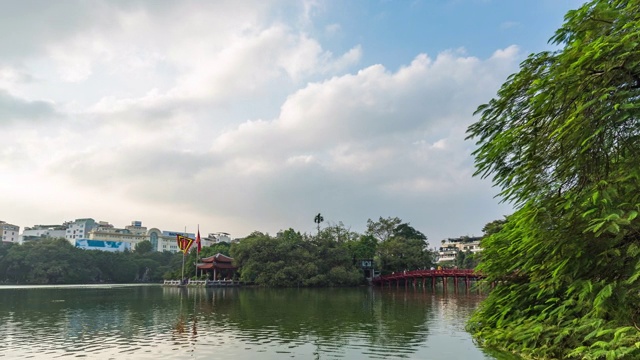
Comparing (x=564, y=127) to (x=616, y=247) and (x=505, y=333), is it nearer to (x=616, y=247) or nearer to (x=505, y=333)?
(x=616, y=247)

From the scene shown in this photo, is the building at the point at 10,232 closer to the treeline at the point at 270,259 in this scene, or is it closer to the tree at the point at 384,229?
the treeline at the point at 270,259

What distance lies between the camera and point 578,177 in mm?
10062

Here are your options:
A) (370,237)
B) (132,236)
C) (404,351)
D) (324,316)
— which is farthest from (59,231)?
(404,351)

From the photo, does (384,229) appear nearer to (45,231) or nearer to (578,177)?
(578,177)

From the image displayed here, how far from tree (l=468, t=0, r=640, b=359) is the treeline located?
160 ft

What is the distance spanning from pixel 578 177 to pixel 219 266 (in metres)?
56.7

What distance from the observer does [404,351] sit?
46.4 feet

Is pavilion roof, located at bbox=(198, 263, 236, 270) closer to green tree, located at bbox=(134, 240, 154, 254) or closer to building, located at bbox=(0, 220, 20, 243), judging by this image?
green tree, located at bbox=(134, 240, 154, 254)

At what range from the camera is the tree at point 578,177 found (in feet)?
27.4

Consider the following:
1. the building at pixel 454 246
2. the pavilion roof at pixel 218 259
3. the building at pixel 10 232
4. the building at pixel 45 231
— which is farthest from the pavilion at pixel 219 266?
the building at pixel 10 232

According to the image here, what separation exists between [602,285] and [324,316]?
53.8 ft

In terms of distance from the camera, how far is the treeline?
2360 inches

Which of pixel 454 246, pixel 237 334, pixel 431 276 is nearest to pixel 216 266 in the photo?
pixel 431 276

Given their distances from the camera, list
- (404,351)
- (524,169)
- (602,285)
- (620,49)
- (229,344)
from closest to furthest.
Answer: (620,49) < (602,285) < (524,169) < (404,351) < (229,344)
